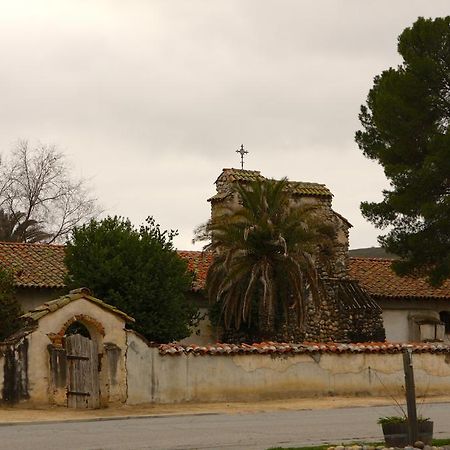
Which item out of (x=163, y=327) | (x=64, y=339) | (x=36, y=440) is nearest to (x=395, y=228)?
(x=163, y=327)

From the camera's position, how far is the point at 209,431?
1775cm

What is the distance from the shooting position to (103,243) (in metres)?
31.6

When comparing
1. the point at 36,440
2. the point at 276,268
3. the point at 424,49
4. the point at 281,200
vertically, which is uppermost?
the point at 424,49

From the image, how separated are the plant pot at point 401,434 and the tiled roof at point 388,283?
95.4 feet

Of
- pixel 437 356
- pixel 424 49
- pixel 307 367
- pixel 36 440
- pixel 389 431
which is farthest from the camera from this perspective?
pixel 424 49

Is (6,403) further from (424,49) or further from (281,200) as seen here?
(424,49)

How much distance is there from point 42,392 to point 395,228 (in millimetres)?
23525

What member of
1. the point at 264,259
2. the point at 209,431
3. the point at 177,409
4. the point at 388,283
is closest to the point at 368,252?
Result: the point at 388,283

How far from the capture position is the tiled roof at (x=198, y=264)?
3850 centimetres

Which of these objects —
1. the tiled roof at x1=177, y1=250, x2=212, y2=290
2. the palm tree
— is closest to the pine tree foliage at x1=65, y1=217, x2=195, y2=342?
the palm tree

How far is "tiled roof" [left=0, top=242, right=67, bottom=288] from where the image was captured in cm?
3547

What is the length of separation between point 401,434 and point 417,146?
1198 inches

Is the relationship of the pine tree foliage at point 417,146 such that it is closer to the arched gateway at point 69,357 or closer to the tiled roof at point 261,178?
the tiled roof at point 261,178

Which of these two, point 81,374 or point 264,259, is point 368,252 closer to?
point 264,259
